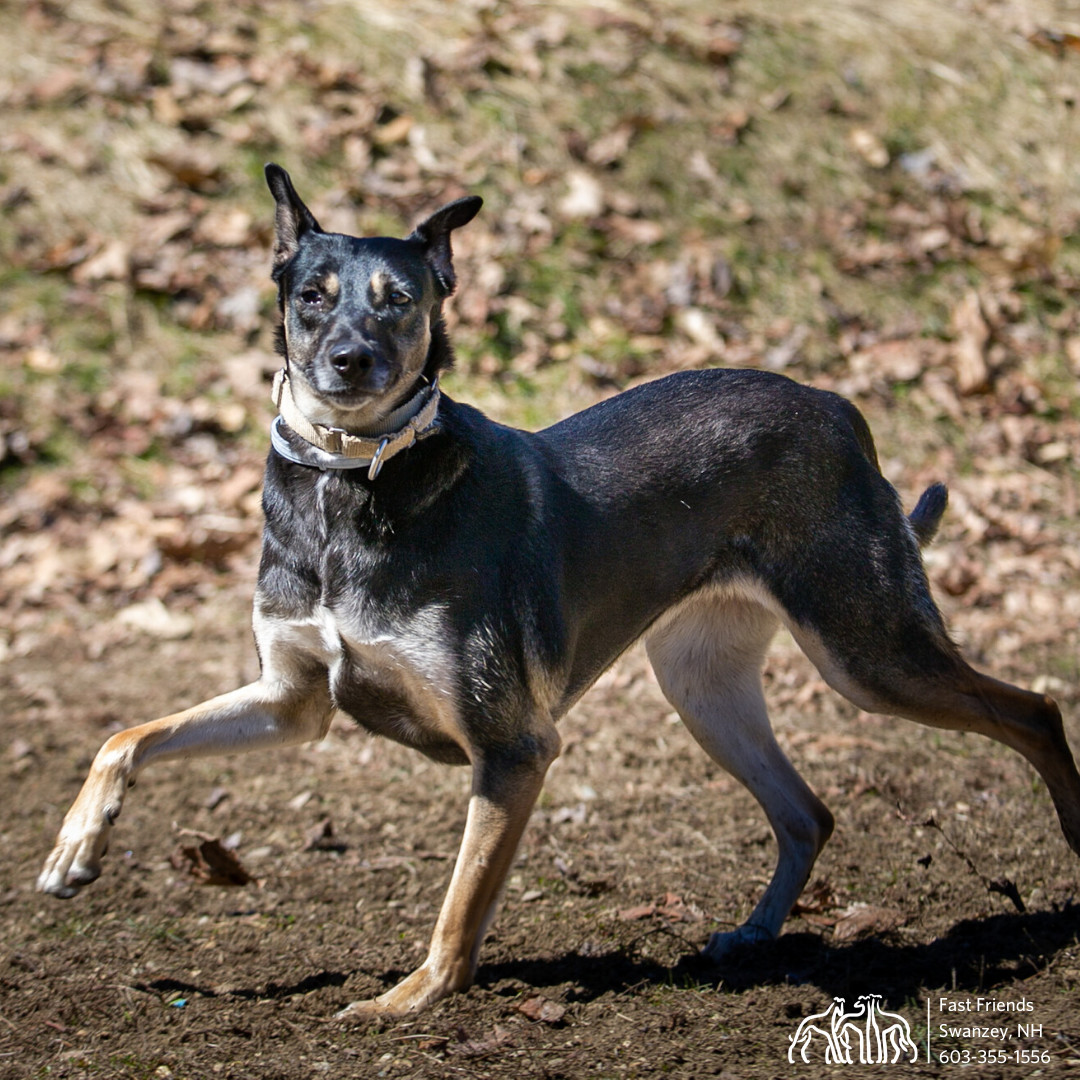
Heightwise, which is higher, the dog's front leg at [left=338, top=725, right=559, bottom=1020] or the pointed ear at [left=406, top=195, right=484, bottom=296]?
the pointed ear at [left=406, top=195, right=484, bottom=296]

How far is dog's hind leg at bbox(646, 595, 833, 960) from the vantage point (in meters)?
4.31

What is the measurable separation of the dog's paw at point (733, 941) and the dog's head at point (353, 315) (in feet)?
6.42

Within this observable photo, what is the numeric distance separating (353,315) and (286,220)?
507 millimetres

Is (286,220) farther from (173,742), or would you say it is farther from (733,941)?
(733,941)

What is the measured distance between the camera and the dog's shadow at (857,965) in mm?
3646

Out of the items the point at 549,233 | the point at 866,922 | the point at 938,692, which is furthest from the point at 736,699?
the point at 549,233

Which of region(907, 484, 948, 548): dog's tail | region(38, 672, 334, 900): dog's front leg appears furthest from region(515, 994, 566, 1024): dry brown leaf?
region(907, 484, 948, 548): dog's tail

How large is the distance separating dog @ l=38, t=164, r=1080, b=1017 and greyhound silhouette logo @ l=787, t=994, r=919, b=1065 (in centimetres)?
56

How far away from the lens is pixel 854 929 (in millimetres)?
4082

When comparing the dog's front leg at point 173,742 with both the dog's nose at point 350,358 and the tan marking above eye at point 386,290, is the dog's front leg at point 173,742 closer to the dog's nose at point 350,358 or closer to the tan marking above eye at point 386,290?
the dog's nose at point 350,358

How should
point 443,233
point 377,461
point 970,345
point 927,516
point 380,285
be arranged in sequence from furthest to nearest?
point 970,345
point 927,516
point 443,233
point 380,285
point 377,461

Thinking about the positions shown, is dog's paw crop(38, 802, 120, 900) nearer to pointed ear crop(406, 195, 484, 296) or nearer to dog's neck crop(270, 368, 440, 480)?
dog's neck crop(270, 368, 440, 480)

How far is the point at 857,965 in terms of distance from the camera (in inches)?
150

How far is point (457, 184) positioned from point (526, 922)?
666 centimetres
